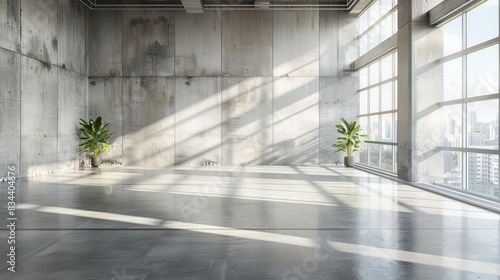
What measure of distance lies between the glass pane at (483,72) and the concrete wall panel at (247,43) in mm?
8416

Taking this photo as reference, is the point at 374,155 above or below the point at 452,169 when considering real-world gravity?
above

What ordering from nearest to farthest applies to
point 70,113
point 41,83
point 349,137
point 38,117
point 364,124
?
1. point 38,117
2. point 41,83
3. point 70,113
4. point 349,137
5. point 364,124

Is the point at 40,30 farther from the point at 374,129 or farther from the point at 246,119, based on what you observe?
the point at 374,129

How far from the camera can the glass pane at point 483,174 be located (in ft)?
23.1

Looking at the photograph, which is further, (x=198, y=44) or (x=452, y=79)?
(x=198, y=44)

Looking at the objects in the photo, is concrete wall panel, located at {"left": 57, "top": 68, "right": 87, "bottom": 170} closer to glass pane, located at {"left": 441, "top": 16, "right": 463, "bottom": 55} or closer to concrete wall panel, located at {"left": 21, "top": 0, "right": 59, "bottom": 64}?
concrete wall panel, located at {"left": 21, "top": 0, "right": 59, "bottom": 64}

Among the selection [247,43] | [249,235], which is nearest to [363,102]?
[247,43]

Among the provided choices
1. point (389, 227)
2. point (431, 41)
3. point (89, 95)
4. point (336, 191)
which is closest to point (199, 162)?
point (89, 95)

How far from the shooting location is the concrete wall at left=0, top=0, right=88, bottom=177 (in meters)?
10.4

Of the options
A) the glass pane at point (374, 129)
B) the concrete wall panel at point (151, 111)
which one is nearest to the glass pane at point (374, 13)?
the glass pane at point (374, 129)

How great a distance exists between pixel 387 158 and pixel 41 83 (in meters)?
10.9

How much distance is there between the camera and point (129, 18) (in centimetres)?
1538

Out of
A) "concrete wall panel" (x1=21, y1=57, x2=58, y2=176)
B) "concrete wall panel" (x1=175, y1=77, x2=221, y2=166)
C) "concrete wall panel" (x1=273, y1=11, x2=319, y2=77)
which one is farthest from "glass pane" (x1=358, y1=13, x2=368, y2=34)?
"concrete wall panel" (x1=21, y1=57, x2=58, y2=176)

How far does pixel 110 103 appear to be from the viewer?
1542cm
